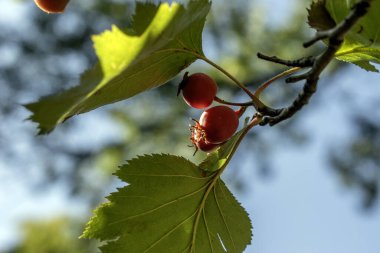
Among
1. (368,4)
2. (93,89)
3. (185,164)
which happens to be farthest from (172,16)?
(185,164)

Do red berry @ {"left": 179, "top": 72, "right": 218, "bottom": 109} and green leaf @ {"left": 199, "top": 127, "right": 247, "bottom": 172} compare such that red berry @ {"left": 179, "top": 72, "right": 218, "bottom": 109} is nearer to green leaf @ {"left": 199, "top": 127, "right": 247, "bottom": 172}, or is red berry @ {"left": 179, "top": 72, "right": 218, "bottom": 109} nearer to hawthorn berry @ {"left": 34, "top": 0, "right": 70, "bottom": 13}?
green leaf @ {"left": 199, "top": 127, "right": 247, "bottom": 172}

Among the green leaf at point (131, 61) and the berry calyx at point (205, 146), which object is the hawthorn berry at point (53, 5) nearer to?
the green leaf at point (131, 61)

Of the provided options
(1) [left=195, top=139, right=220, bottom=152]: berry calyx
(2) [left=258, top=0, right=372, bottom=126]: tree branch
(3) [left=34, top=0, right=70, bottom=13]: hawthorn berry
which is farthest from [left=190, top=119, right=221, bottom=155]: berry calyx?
(3) [left=34, top=0, right=70, bottom=13]: hawthorn berry

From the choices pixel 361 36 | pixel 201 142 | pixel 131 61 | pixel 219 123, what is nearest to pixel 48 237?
pixel 201 142

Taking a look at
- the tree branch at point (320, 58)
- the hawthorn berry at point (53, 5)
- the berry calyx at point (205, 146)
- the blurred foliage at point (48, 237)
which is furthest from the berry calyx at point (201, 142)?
the blurred foliage at point (48, 237)

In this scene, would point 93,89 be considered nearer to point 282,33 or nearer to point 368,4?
point 368,4
